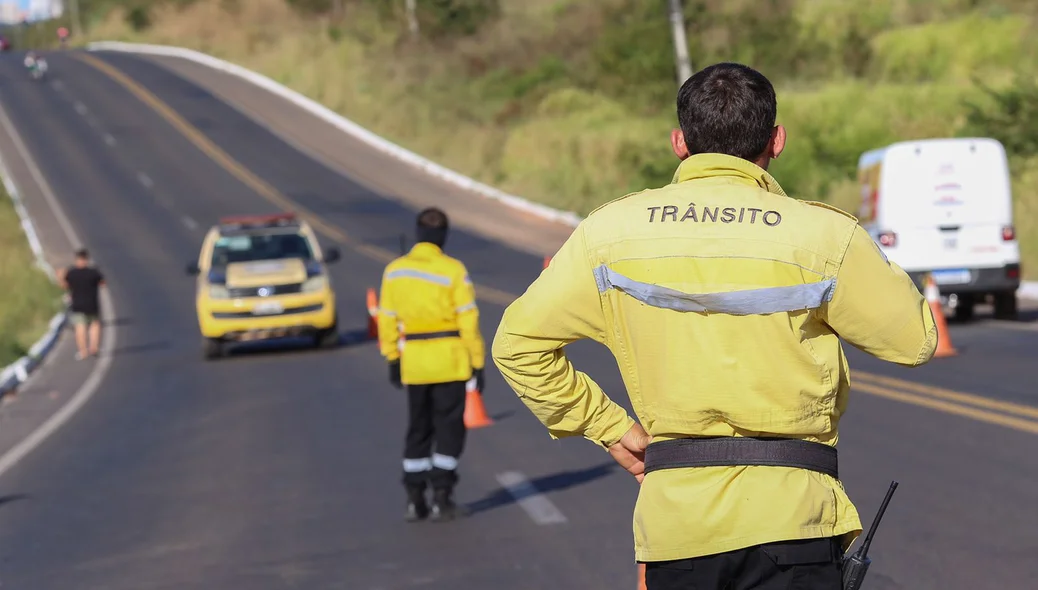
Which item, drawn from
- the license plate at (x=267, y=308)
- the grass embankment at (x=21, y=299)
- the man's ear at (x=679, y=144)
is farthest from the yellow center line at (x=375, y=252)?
the man's ear at (x=679, y=144)

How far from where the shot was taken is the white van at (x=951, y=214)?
19969mm

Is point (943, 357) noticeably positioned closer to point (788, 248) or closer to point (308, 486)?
point (308, 486)

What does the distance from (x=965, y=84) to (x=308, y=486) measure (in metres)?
35.9

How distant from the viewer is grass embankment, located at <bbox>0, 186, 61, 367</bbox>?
2673 cm

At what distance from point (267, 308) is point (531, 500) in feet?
42.3

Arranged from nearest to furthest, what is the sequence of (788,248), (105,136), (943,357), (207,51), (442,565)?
(788,248)
(442,565)
(943,357)
(105,136)
(207,51)

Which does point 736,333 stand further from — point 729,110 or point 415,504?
point 415,504

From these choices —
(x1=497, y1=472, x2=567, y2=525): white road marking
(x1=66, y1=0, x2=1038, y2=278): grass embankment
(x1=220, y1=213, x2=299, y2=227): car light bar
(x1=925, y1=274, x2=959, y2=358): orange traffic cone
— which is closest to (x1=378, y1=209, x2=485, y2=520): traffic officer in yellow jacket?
(x1=497, y1=472, x2=567, y2=525): white road marking

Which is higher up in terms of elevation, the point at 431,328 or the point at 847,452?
the point at 431,328

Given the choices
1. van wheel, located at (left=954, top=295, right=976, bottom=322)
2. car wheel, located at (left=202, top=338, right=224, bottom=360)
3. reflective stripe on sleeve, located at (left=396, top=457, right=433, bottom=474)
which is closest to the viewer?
reflective stripe on sleeve, located at (left=396, top=457, right=433, bottom=474)

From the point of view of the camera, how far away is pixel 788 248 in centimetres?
334

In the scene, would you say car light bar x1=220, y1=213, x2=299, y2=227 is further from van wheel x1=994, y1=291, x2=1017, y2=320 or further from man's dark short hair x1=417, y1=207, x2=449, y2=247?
man's dark short hair x1=417, y1=207, x2=449, y2=247

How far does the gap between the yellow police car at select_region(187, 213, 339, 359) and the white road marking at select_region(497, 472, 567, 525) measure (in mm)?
11587

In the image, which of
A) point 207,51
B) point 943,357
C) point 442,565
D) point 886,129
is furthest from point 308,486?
point 207,51
